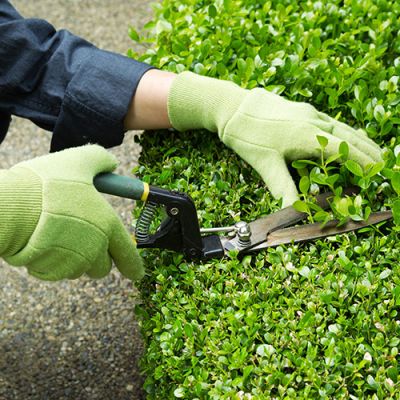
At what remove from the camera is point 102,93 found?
214 cm

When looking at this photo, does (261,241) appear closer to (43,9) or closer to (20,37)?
(20,37)

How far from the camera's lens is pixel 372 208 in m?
1.86

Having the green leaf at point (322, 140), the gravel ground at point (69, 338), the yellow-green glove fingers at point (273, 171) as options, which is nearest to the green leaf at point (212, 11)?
the yellow-green glove fingers at point (273, 171)

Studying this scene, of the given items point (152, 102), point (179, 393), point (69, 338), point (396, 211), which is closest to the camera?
point (179, 393)

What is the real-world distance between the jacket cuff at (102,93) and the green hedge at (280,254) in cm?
13

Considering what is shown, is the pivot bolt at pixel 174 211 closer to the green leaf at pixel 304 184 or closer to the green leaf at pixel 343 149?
the green leaf at pixel 304 184

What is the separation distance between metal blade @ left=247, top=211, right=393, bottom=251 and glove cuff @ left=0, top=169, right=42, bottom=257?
20.2 inches

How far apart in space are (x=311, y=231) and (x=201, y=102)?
1.56 feet

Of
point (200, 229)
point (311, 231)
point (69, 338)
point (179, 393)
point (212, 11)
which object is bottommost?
point (69, 338)

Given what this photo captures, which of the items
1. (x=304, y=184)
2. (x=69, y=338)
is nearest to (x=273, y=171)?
(x=304, y=184)

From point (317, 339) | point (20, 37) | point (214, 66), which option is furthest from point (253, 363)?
point (20, 37)

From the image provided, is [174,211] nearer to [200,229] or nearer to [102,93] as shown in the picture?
[200,229]

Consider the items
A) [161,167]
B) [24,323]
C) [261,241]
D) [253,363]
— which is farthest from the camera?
[24,323]

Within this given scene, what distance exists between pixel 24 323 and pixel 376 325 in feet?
5.90
